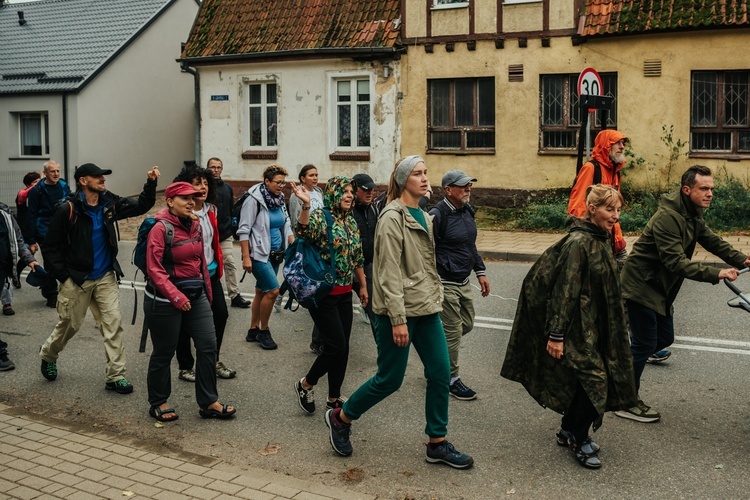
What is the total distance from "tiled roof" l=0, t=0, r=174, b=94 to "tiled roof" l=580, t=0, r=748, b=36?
1547cm

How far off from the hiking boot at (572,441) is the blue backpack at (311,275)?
182 centimetres

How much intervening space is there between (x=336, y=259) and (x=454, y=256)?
111cm

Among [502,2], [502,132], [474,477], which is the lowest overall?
[474,477]

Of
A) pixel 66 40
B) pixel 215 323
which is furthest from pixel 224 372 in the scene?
pixel 66 40

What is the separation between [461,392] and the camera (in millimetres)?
6934

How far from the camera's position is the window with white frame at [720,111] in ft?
61.1

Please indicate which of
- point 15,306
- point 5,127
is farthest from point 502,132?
point 5,127

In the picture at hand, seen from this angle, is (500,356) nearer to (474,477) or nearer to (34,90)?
(474,477)

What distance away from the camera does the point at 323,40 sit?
891 inches

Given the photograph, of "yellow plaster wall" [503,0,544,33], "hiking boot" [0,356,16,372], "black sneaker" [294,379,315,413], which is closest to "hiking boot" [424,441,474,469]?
"black sneaker" [294,379,315,413]

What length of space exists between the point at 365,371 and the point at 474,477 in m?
2.59

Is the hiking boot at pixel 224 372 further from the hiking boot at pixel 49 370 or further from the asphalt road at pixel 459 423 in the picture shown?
the hiking boot at pixel 49 370

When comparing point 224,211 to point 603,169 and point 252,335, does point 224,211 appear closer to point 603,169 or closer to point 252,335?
point 252,335

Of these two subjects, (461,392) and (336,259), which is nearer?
(336,259)
